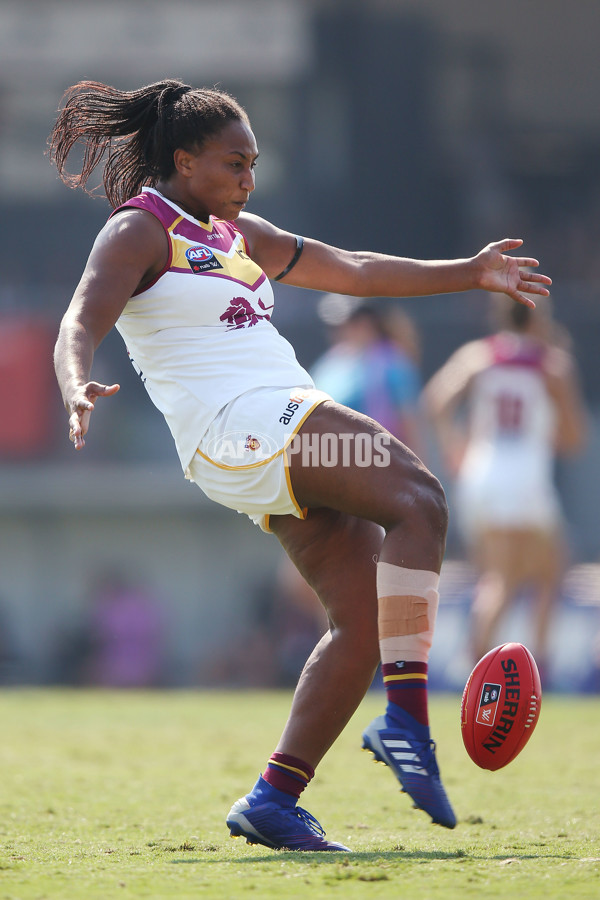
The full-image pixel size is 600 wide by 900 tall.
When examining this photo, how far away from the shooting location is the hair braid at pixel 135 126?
325 centimetres

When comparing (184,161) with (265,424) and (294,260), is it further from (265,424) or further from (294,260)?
(265,424)

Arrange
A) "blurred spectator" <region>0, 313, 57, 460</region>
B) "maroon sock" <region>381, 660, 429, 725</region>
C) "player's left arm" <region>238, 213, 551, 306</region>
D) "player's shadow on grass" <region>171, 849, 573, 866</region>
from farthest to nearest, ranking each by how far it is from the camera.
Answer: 1. "blurred spectator" <region>0, 313, 57, 460</region>
2. "player's left arm" <region>238, 213, 551, 306</region>
3. "maroon sock" <region>381, 660, 429, 725</region>
4. "player's shadow on grass" <region>171, 849, 573, 866</region>

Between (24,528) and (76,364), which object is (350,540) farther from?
(24,528)

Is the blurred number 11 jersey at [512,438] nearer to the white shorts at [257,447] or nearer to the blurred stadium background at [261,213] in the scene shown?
the blurred stadium background at [261,213]

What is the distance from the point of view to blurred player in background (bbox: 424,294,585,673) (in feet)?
23.1

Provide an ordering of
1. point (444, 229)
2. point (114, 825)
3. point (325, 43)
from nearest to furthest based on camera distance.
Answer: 1. point (114, 825)
2. point (444, 229)
3. point (325, 43)

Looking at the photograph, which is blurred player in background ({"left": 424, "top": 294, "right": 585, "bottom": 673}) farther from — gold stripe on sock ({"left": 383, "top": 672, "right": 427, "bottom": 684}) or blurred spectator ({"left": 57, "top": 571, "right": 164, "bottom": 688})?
blurred spectator ({"left": 57, "top": 571, "right": 164, "bottom": 688})

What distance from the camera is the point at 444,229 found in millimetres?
15977

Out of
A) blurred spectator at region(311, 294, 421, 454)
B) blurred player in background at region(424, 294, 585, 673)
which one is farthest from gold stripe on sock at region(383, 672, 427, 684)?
blurred spectator at region(311, 294, 421, 454)

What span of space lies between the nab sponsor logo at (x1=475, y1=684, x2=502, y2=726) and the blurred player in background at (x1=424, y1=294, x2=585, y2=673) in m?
3.69

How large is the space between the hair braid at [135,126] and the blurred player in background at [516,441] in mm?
3912

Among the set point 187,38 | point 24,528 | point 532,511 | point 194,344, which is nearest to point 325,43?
point 187,38

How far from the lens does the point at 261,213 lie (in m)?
15.6

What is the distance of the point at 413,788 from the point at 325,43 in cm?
1555
